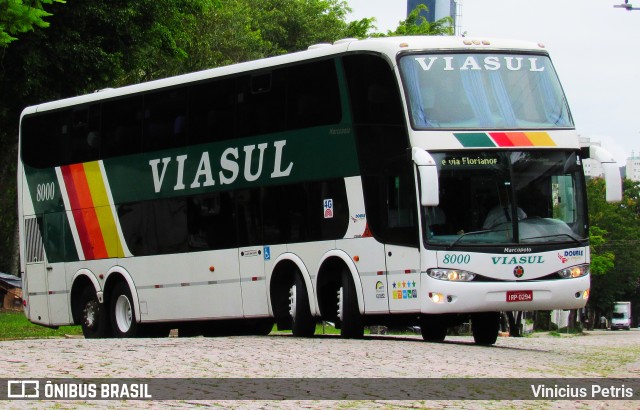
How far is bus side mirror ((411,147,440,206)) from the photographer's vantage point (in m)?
19.2

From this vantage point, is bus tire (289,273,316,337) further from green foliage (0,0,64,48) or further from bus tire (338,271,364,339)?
green foliage (0,0,64,48)

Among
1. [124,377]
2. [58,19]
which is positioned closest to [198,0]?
[58,19]

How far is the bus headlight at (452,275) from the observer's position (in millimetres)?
19766

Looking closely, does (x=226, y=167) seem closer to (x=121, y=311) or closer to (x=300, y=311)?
(x=300, y=311)

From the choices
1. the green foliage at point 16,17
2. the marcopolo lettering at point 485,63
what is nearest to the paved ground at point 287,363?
the marcopolo lettering at point 485,63

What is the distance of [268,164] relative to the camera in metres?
22.4

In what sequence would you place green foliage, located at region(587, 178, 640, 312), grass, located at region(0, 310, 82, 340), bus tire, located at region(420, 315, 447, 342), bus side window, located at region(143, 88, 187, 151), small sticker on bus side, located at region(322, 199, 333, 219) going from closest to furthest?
bus tire, located at region(420, 315, 447, 342), small sticker on bus side, located at region(322, 199, 333, 219), bus side window, located at region(143, 88, 187, 151), grass, located at region(0, 310, 82, 340), green foliage, located at region(587, 178, 640, 312)

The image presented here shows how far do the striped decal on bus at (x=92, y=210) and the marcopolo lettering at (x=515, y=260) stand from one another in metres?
7.92

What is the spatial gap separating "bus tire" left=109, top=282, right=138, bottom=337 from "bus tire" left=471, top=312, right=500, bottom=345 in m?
6.36

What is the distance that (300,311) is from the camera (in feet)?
71.7

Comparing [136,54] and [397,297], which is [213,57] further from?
[397,297]

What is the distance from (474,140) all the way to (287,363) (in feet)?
19.6

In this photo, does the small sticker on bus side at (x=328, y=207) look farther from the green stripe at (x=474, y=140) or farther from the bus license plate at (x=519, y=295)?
the bus license plate at (x=519, y=295)

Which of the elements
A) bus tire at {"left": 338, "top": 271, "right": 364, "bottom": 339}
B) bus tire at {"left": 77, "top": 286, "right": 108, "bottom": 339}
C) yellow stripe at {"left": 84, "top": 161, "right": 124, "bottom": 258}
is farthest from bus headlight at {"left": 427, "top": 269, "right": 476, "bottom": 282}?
bus tire at {"left": 77, "top": 286, "right": 108, "bottom": 339}
